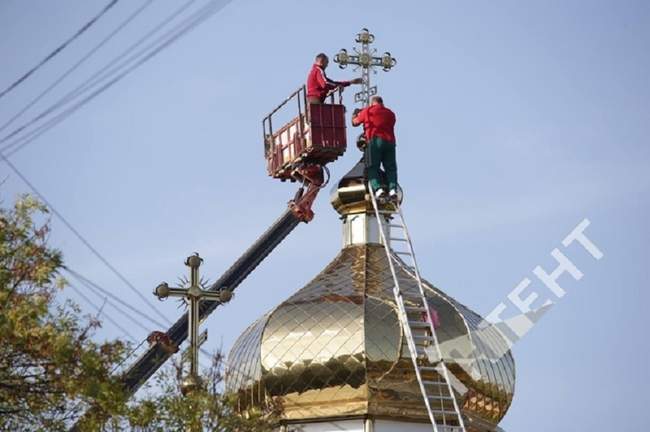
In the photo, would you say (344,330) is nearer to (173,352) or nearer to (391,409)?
(391,409)

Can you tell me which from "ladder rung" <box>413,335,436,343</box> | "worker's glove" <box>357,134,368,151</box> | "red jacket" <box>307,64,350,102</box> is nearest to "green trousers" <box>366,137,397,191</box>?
"worker's glove" <box>357,134,368,151</box>

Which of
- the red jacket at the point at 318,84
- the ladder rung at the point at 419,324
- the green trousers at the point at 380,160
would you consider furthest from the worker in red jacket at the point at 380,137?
the red jacket at the point at 318,84

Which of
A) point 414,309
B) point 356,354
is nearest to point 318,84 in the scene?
point 356,354

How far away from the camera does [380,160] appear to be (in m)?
27.9

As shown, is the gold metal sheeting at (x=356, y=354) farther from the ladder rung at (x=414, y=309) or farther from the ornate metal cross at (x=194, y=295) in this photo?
the ornate metal cross at (x=194, y=295)

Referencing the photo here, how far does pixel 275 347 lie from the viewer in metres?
31.3

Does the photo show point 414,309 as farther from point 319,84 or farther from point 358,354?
point 319,84

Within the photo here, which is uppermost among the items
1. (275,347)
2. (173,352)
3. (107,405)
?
(275,347)

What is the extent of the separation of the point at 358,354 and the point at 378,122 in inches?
161

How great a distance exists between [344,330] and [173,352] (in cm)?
661

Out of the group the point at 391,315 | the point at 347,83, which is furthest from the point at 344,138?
the point at 391,315

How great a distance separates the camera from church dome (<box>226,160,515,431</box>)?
30266 mm

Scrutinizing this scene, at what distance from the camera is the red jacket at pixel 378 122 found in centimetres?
2777

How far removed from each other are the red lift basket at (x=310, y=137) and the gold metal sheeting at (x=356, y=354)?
1.64 metres
